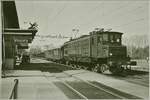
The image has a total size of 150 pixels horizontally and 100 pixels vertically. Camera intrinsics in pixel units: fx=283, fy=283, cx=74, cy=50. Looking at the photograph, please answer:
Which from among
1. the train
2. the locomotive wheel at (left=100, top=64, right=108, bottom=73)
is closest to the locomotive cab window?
the train

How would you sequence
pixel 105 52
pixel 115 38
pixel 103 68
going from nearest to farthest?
1. pixel 105 52
2. pixel 103 68
3. pixel 115 38

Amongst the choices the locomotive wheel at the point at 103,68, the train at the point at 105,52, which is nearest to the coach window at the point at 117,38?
the train at the point at 105,52

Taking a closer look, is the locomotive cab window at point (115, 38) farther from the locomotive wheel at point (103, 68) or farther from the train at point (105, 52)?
the locomotive wheel at point (103, 68)

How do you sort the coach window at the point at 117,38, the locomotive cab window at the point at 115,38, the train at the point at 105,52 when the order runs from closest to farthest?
the train at the point at 105,52
the locomotive cab window at the point at 115,38
the coach window at the point at 117,38

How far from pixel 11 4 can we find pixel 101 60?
788 cm

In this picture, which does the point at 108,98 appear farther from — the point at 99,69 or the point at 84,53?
the point at 84,53

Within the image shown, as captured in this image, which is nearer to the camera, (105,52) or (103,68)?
(105,52)

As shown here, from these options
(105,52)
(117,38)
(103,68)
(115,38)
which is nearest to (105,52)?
(105,52)

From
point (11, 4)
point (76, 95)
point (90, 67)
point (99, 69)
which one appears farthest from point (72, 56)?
point (76, 95)

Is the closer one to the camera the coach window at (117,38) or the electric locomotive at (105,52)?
the electric locomotive at (105,52)

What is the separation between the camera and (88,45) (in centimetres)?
2291

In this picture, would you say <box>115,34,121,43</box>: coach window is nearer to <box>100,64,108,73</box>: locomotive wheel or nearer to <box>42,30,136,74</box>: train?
<box>42,30,136,74</box>: train

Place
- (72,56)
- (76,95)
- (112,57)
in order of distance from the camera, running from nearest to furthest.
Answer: (76,95) < (112,57) < (72,56)

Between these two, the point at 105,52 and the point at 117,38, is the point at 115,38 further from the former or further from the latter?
the point at 105,52
